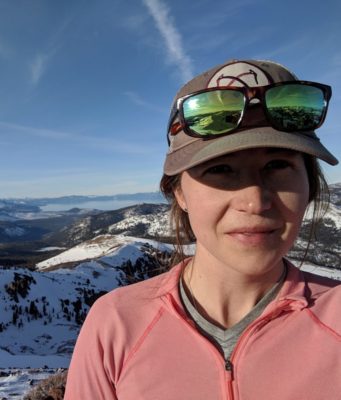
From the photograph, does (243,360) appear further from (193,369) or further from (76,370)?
(76,370)

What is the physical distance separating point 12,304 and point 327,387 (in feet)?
103

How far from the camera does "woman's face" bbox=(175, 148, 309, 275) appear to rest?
7.85ft

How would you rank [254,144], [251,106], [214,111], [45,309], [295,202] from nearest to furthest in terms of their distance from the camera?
[254,144] < [295,202] < [251,106] < [214,111] < [45,309]

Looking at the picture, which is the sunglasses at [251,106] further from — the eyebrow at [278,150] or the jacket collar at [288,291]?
the jacket collar at [288,291]

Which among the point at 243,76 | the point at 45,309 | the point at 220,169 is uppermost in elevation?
the point at 243,76

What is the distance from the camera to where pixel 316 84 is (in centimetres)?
270

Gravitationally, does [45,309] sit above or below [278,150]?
below

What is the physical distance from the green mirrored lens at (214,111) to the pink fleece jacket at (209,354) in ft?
4.22

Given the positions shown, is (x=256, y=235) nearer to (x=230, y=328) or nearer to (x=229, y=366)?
(x=230, y=328)

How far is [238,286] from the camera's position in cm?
284

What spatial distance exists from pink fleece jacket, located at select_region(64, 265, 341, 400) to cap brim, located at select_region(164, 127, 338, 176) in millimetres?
1036

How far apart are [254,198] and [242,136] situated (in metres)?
0.40

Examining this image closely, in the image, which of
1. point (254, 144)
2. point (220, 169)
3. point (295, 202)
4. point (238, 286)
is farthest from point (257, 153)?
point (238, 286)

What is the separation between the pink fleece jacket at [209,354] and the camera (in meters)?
2.45
